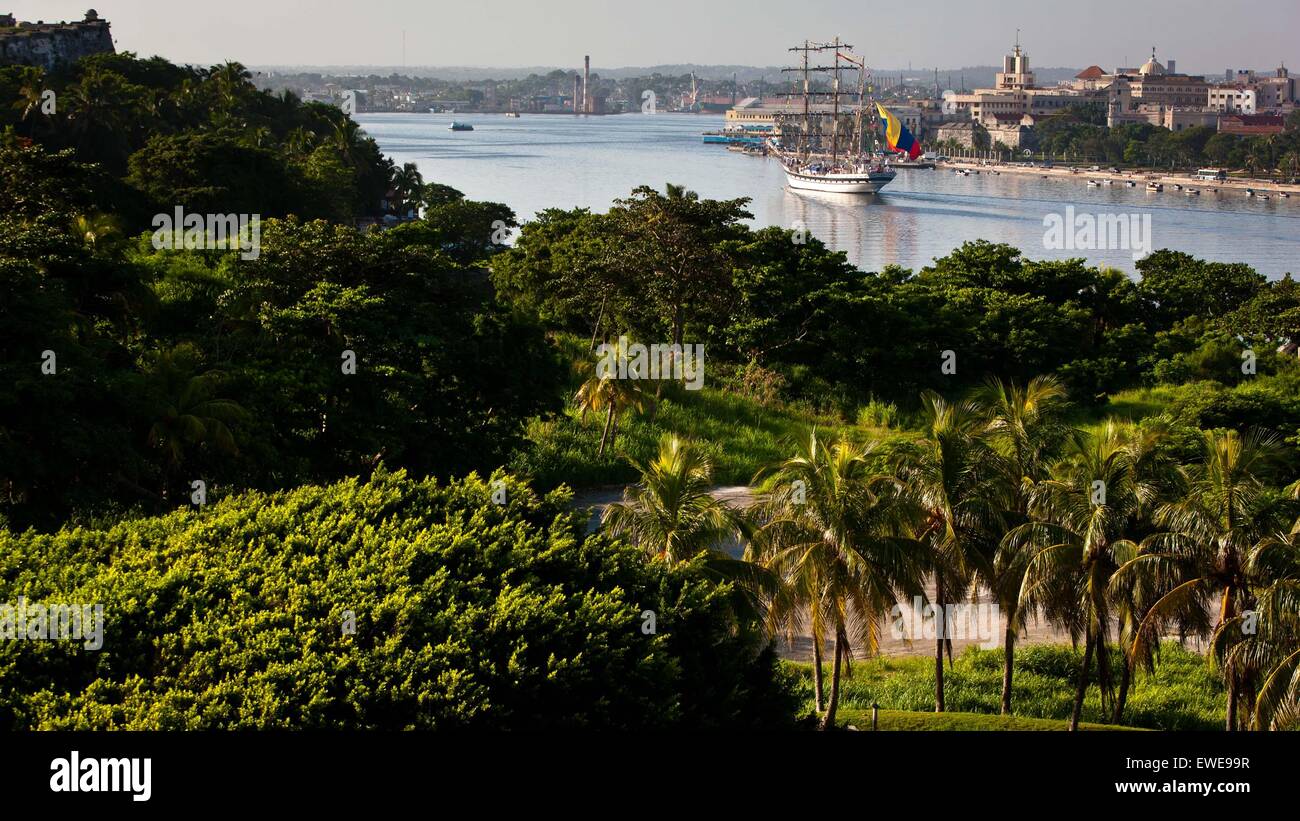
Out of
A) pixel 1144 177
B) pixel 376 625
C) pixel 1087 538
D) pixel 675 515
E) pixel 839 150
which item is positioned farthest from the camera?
pixel 839 150

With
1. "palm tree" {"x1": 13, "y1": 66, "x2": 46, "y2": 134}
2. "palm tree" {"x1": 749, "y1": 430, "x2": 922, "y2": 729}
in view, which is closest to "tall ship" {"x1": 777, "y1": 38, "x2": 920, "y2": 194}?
"palm tree" {"x1": 13, "y1": 66, "x2": 46, "y2": 134}

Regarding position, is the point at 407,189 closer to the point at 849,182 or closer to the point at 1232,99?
the point at 849,182

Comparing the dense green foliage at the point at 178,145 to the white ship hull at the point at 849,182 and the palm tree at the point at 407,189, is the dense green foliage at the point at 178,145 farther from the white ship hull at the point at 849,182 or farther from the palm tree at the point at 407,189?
the white ship hull at the point at 849,182

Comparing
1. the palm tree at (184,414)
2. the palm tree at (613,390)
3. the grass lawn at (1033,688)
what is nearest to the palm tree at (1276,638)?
the grass lawn at (1033,688)

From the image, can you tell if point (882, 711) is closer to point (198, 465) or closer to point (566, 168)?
point (198, 465)

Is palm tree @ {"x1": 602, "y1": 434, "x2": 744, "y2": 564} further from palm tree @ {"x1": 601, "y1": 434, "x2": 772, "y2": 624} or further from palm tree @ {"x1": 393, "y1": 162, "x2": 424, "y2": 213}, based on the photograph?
palm tree @ {"x1": 393, "y1": 162, "x2": 424, "y2": 213}

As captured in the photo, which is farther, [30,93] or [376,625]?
[30,93]

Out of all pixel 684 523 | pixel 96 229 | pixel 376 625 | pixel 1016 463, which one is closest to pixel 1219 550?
pixel 1016 463
